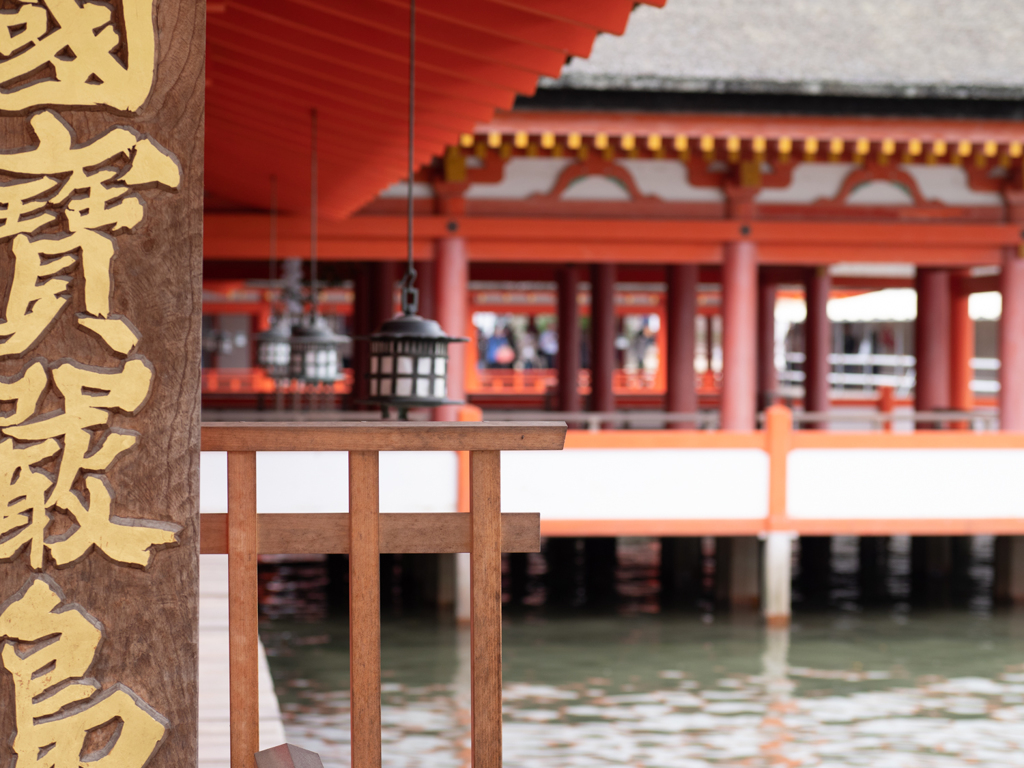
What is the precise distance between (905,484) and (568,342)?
22.3 ft

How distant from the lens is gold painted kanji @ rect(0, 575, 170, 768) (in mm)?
2527

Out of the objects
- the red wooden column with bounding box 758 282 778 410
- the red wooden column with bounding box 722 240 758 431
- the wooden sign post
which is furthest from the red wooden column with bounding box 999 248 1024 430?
the wooden sign post

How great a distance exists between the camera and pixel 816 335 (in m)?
17.4

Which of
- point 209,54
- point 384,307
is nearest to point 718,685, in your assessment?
point 209,54

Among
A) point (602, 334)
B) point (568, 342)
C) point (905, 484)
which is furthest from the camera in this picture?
point (568, 342)

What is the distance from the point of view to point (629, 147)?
1028cm

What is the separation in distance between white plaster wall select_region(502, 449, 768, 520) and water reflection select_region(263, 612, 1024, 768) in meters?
0.97

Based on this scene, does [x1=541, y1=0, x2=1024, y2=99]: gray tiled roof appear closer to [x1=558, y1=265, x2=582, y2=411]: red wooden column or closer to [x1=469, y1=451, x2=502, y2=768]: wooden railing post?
[x1=558, y1=265, x2=582, y2=411]: red wooden column

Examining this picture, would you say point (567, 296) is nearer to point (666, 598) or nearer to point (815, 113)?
point (666, 598)

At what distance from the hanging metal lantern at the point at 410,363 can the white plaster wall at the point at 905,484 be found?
6130mm

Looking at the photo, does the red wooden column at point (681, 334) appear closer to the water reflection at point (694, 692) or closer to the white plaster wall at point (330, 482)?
the water reflection at point (694, 692)

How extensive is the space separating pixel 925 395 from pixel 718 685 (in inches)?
280

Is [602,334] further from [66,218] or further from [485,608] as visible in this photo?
[66,218]

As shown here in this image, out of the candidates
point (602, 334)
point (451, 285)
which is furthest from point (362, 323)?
point (451, 285)
